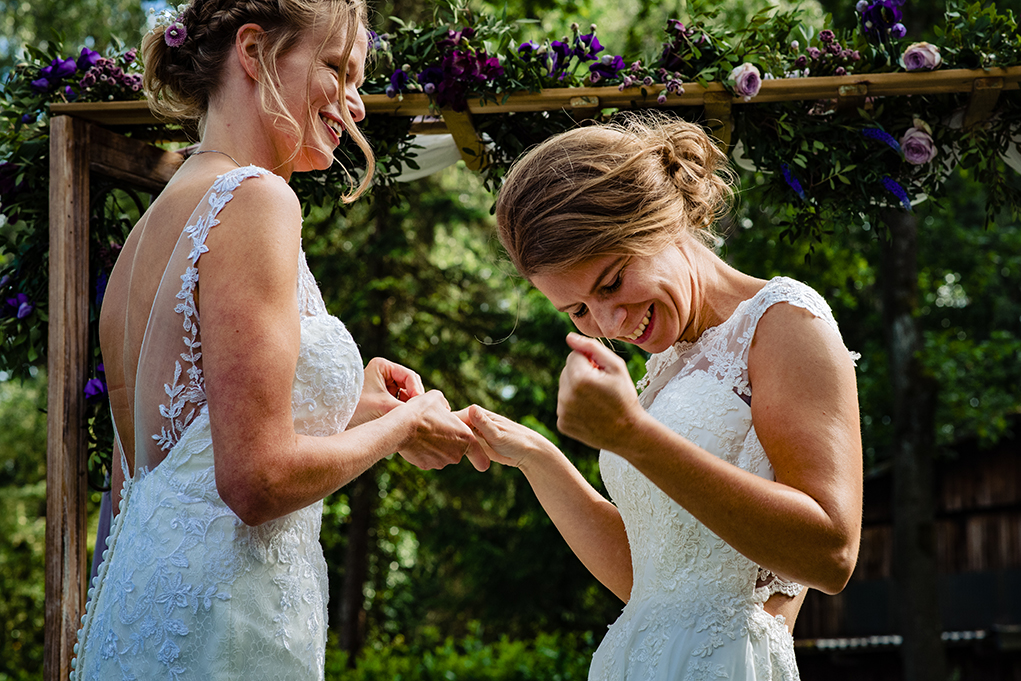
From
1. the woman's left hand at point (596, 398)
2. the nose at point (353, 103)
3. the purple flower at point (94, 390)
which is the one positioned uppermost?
the nose at point (353, 103)

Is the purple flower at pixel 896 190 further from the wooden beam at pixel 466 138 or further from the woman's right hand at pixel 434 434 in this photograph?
the woman's right hand at pixel 434 434

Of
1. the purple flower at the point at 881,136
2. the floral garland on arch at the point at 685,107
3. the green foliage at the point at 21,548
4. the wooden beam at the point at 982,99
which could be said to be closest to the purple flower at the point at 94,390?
the floral garland on arch at the point at 685,107

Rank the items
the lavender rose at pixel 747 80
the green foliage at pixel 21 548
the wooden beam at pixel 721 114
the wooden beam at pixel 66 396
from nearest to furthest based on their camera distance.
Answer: the wooden beam at pixel 66 396 < the lavender rose at pixel 747 80 < the wooden beam at pixel 721 114 < the green foliage at pixel 21 548

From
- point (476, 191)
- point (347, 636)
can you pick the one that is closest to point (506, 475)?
point (347, 636)

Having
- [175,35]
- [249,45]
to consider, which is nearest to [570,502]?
[249,45]

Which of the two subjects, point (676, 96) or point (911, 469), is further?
point (911, 469)

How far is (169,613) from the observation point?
5.80 ft

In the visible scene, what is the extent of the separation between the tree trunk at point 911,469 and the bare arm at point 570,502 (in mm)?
8712

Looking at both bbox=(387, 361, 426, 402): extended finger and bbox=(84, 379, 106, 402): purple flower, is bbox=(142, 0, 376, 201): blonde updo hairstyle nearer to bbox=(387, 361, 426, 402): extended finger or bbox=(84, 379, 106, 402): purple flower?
bbox=(387, 361, 426, 402): extended finger

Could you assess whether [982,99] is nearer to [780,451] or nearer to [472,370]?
[780,451]

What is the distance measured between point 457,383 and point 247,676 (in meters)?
9.84

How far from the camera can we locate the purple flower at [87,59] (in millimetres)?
3818

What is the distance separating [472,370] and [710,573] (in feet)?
39.5

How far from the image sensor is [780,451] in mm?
1862
